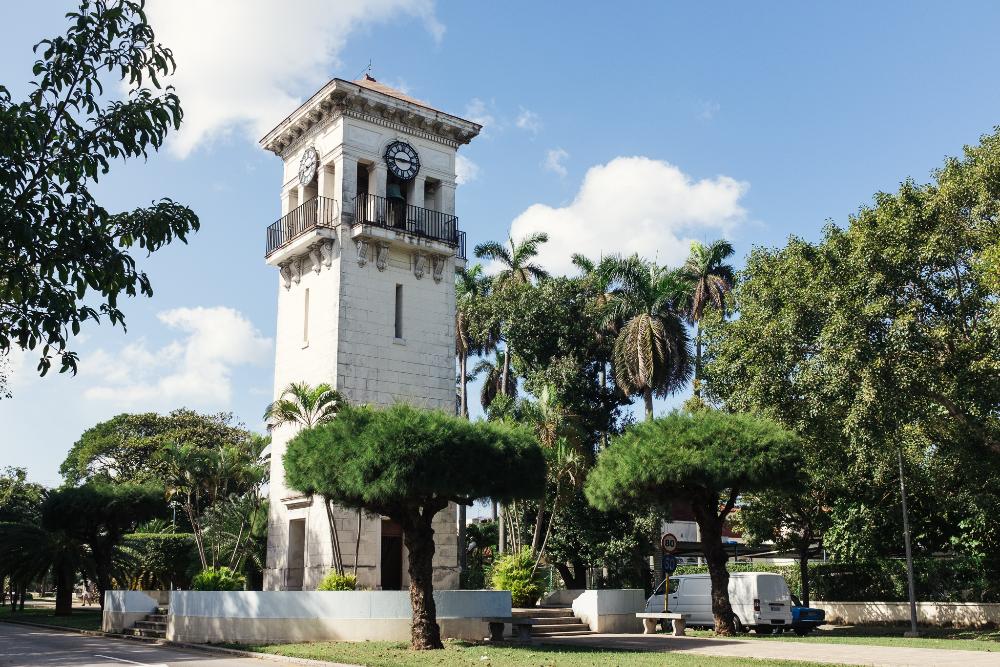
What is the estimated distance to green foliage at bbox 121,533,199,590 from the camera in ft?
130

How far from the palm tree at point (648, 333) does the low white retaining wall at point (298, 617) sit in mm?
20330

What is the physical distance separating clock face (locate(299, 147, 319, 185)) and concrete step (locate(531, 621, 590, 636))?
1660cm

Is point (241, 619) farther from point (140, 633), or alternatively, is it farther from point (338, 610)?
point (140, 633)

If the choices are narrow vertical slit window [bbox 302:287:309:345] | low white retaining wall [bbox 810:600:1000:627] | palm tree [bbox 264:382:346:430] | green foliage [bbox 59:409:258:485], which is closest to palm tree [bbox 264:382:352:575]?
palm tree [bbox 264:382:346:430]

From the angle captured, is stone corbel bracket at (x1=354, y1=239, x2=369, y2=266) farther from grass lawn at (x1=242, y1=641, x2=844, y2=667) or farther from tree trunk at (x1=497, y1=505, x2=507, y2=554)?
tree trunk at (x1=497, y1=505, x2=507, y2=554)

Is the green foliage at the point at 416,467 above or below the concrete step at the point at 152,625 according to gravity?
above

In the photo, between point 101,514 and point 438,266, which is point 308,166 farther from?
point 101,514

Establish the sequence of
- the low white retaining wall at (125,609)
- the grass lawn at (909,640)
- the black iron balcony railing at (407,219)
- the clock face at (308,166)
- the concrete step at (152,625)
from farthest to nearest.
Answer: the clock face at (308,166) < the black iron balcony railing at (407,219) < the low white retaining wall at (125,609) < the concrete step at (152,625) < the grass lawn at (909,640)

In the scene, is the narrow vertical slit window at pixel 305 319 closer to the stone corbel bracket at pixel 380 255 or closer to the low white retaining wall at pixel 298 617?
the stone corbel bracket at pixel 380 255

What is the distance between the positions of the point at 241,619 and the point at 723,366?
14.6 meters

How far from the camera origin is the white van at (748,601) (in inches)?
1050

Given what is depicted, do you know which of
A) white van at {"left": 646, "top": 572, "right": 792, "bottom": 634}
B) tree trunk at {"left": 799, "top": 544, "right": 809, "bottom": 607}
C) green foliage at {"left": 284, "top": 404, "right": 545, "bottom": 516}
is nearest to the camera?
green foliage at {"left": 284, "top": 404, "right": 545, "bottom": 516}

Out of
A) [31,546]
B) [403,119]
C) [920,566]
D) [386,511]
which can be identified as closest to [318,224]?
[403,119]

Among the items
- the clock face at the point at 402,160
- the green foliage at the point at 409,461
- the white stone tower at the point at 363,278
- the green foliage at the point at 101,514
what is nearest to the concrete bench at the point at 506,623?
the green foliage at the point at 409,461
